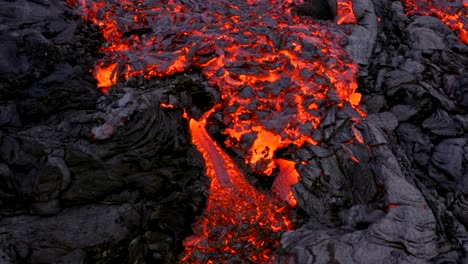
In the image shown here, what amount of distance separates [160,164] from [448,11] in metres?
10.1

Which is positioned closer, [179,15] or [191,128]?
[191,128]

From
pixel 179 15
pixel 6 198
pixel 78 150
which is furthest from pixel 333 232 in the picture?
pixel 179 15

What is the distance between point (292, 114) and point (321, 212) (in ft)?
7.58

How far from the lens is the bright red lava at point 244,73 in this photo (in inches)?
265

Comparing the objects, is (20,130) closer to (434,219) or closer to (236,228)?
(236,228)

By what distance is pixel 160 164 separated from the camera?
662 centimetres

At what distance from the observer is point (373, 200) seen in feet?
20.7

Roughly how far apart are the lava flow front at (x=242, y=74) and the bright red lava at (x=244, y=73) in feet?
0.08

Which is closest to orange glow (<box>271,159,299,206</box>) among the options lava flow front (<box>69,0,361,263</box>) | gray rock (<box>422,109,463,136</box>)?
lava flow front (<box>69,0,361,263</box>)

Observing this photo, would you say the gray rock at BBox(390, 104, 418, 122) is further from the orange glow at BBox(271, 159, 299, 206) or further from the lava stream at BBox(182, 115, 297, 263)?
the lava stream at BBox(182, 115, 297, 263)

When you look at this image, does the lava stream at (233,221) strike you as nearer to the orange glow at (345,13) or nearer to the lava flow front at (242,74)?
the lava flow front at (242,74)

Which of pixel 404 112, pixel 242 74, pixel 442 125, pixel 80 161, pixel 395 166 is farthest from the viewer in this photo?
pixel 242 74

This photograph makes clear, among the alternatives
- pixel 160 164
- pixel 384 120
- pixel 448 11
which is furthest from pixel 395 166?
pixel 448 11

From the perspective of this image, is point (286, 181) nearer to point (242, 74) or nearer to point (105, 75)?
point (242, 74)
